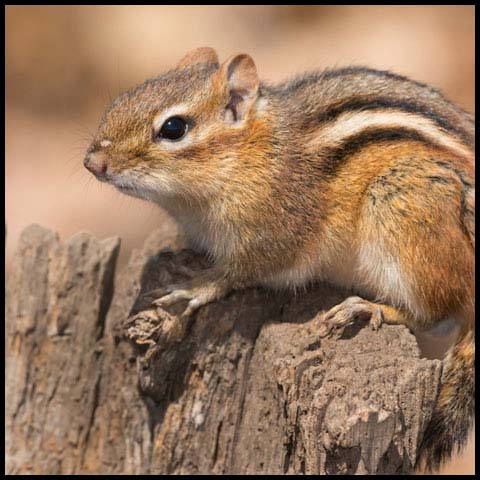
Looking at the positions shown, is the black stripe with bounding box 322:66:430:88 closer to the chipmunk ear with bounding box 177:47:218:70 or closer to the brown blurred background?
the chipmunk ear with bounding box 177:47:218:70

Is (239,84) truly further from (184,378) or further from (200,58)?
(184,378)

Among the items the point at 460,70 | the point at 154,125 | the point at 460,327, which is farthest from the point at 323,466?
the point at 460,70

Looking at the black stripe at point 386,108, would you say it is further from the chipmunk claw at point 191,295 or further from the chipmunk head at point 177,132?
the chipmunk claw at point 191,295

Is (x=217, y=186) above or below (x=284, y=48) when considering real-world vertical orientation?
below

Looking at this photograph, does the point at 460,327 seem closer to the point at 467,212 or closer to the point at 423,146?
the point at 467,212

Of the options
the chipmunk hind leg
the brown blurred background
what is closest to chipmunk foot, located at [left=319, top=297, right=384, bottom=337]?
the chipmunk hind leg

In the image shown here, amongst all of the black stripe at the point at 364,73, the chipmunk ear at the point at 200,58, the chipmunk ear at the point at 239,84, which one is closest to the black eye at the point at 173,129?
the chipmunk ear at the point at 239,84
